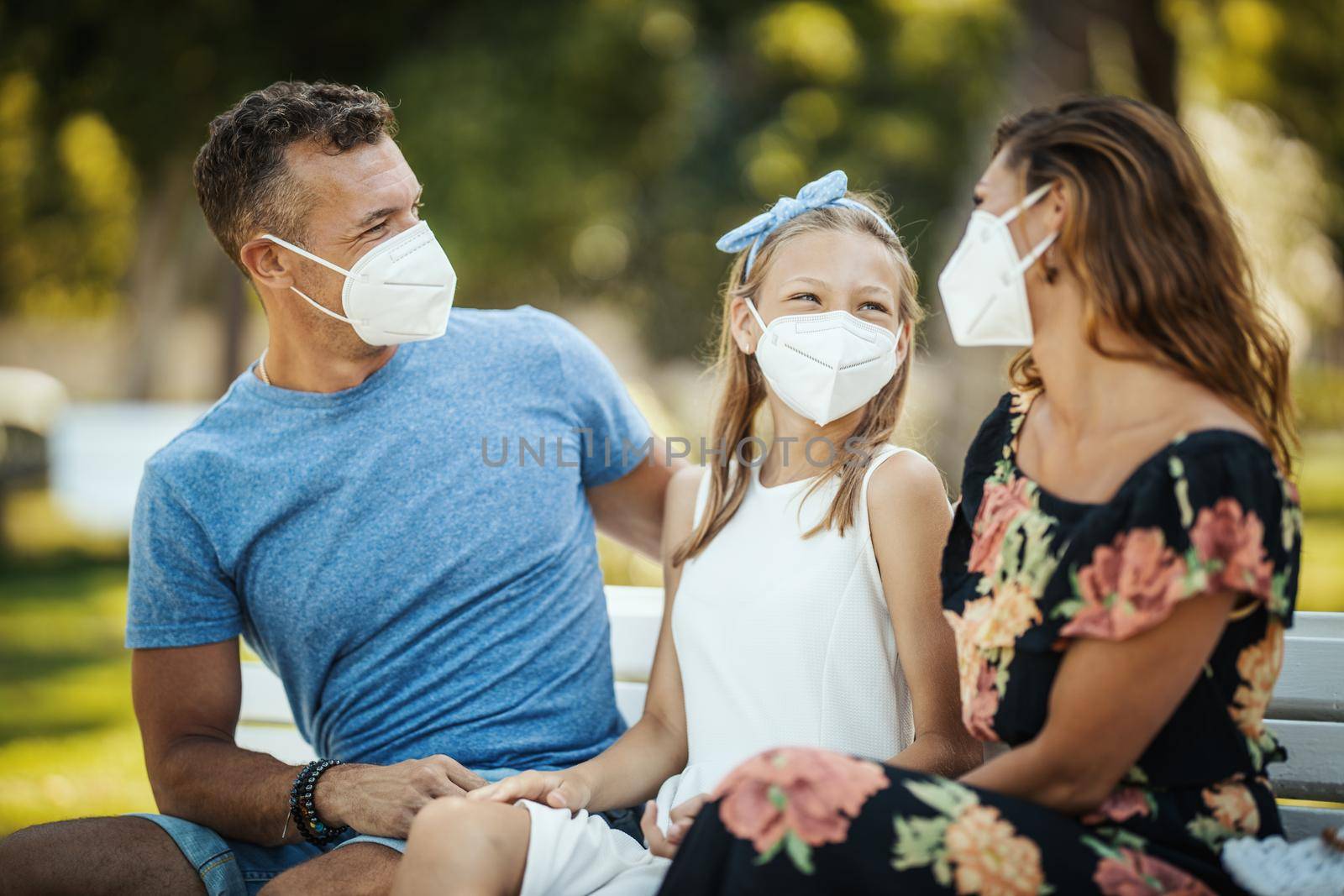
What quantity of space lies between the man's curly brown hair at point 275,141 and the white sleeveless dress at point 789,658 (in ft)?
4.27

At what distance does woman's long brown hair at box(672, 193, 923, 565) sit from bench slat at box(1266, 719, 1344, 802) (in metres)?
1.05

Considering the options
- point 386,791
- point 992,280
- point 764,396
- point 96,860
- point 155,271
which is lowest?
point 155,271

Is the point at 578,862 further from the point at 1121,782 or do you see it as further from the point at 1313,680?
the point at 1313,680

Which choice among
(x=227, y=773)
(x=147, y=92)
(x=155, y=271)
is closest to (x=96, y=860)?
(x=227, y=773)

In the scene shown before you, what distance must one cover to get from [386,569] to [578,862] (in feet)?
2.81

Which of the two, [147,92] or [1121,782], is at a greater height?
[147,92]

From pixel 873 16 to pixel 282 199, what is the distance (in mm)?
12795

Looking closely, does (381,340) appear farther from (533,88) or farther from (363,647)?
(533,88)

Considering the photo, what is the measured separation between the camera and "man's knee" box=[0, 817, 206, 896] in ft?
7.82

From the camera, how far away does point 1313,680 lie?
2611mm

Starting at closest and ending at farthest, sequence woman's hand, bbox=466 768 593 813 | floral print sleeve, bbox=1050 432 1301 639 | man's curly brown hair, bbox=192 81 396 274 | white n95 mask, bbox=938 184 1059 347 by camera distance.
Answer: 1. floral print sleeve, bbox=1050 432 1301 639
2. white n95 mask, bbox=938 184 1059 347
3. woman's hand, bbox=466 768 593 813
4. man's curly brown hair, bbox=192 81 396 274

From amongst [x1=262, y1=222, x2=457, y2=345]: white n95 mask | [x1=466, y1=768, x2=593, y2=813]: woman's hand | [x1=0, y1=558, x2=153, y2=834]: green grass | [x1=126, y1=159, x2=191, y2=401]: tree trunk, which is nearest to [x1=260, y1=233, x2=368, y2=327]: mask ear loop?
[x1=262, y1=222, x2=457, y2=345]: white n95 mask

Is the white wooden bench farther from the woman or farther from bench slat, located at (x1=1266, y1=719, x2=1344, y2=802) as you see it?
the woman

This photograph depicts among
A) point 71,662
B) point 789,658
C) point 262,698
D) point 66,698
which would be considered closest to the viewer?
point 789,658
